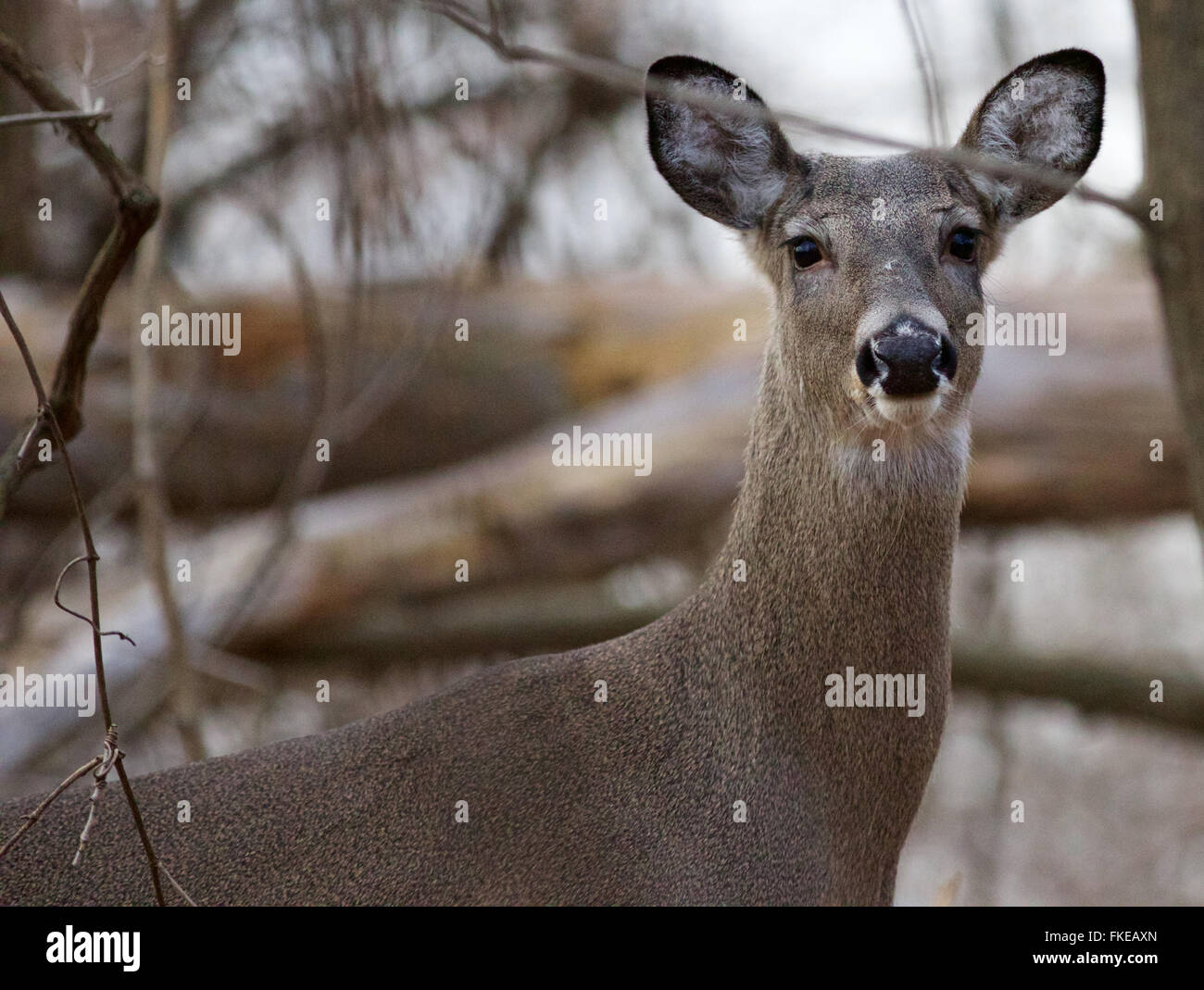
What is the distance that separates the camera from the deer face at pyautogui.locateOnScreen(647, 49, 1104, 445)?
14.1 ft

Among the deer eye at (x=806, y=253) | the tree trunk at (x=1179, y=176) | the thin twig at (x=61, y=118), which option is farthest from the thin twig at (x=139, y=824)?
the tree trunk at (x=1179, y=176)

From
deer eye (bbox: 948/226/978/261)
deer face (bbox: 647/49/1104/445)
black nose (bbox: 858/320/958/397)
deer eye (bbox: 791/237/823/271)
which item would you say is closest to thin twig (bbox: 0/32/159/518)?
deer face (bbox: 647/49/1104/445)

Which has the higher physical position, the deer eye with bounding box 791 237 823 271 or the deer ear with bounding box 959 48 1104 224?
the deer ear with bounding box 959 48 1104 224

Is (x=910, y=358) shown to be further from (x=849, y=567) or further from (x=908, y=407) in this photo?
(x=849, y=567)

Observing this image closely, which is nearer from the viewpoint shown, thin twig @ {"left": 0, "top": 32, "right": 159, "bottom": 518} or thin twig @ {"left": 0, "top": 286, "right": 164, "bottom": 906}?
thin twig @ {"left": 0, "top": 286, "right": 164, "bottom": 906}

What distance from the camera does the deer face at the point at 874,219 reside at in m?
4.30

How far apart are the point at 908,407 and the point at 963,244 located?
0.78 metres

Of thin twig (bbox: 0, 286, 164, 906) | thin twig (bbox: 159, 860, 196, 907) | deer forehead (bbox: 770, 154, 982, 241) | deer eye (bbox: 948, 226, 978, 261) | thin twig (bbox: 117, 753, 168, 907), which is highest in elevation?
deer forehead (bbox: 770, 154, 982, 241)

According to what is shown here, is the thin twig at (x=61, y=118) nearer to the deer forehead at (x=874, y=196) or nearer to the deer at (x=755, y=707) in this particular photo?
the deer at (x=755, y=707)

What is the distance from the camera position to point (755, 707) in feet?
15.2

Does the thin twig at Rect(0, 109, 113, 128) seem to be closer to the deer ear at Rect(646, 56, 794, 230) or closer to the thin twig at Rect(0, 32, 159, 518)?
the thin twig at Rect(0, 32, 159, 518)

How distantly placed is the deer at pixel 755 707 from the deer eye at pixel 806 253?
13 millimetres

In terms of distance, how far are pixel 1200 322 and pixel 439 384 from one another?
21.8 feet

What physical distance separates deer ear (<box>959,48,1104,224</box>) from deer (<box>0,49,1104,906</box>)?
13 millimetres
